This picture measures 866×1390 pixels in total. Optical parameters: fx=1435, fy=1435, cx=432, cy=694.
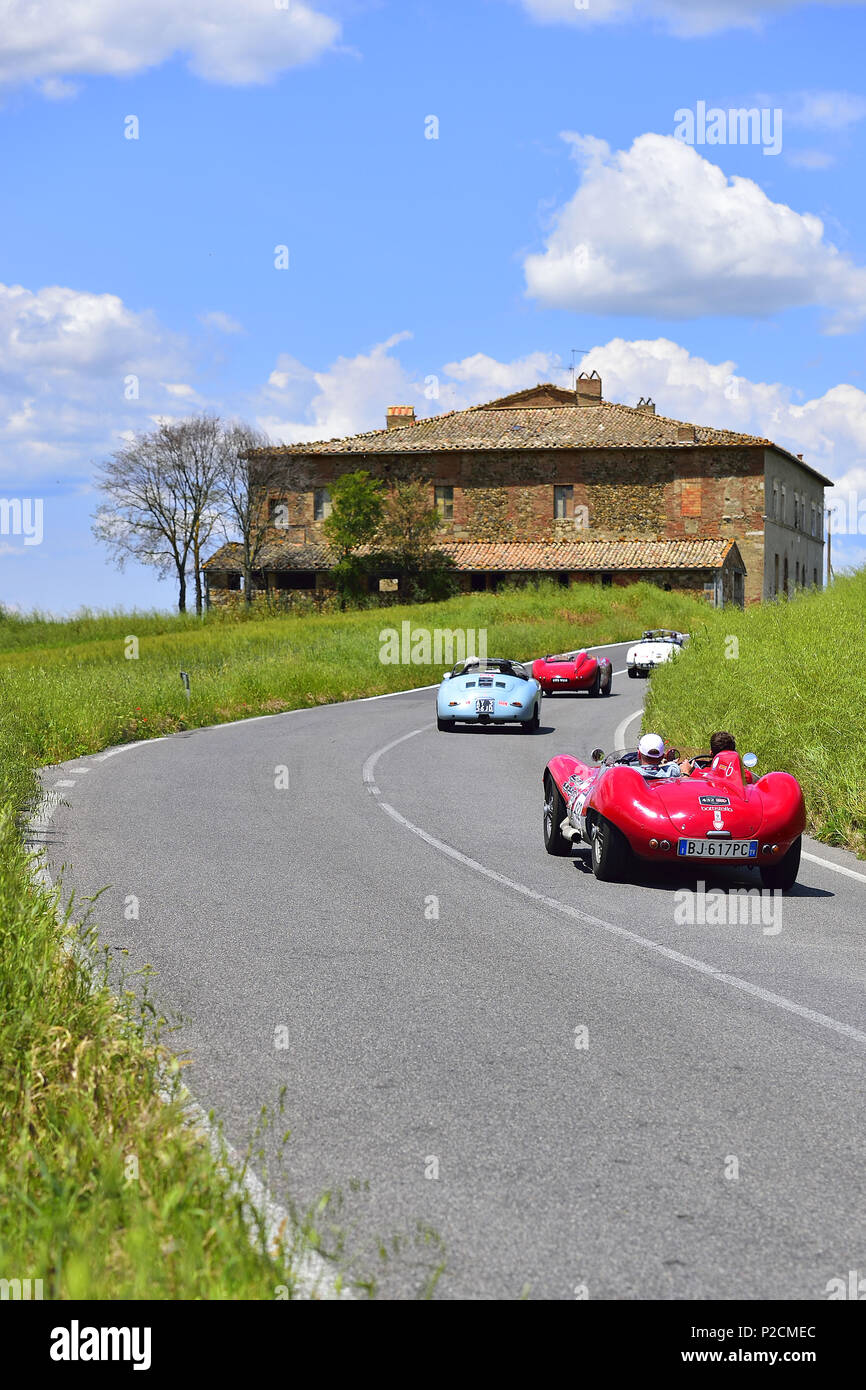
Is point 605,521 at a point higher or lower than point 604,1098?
higher

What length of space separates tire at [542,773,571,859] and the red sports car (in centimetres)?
79

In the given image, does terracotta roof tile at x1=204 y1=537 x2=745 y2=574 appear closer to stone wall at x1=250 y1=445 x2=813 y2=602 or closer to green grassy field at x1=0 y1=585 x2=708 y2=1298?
stone wall at x1=250 y1=445 x2=813 y2=602

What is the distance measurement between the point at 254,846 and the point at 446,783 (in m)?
5.79

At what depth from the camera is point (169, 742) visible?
2288 cm

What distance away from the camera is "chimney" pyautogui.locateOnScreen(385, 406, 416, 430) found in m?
85.2

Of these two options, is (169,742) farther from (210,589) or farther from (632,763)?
(210,589)

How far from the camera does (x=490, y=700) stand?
2536 centimetres

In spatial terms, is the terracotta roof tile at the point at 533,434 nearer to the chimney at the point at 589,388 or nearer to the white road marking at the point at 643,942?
the chimney at the point at 589,388

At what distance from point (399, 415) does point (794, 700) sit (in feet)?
232

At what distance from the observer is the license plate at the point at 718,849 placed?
10469 millimetres

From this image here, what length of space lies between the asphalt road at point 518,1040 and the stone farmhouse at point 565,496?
58.3 meters

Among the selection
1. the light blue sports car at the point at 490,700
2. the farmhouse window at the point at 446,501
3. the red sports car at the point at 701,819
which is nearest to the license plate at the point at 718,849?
the red sports car at the point at 701,819

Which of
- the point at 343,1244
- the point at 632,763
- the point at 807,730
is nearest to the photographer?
the point at 343,1244
